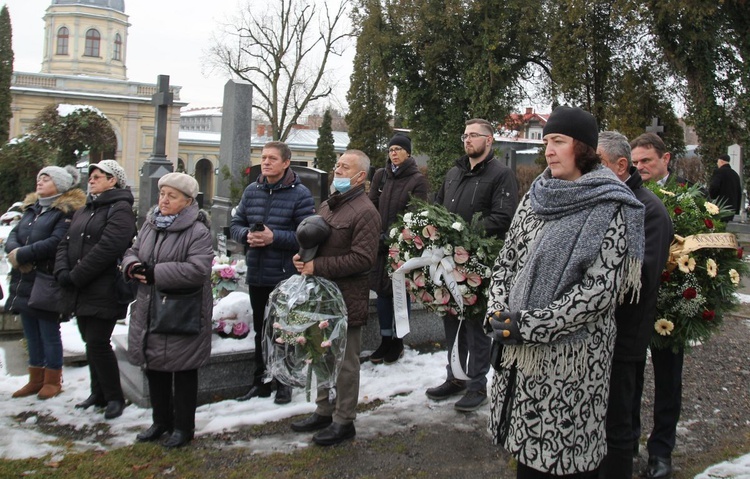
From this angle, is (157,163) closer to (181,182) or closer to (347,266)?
(181,182)

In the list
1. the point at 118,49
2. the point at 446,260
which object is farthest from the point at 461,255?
the point at 118,49

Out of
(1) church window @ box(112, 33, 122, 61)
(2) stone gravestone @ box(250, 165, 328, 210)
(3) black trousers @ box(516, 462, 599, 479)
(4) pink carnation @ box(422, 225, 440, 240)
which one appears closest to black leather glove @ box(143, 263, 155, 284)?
(4) pink carnation @ box(422, 225, 440, 240)

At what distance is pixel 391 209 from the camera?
20.1 ft

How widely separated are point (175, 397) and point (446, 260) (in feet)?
6.57

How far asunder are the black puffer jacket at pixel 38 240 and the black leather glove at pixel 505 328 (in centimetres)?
370

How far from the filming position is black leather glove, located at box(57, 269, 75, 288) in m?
4.73

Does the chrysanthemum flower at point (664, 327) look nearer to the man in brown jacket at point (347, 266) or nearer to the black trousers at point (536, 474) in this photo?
the black trousers at point (536, 474)

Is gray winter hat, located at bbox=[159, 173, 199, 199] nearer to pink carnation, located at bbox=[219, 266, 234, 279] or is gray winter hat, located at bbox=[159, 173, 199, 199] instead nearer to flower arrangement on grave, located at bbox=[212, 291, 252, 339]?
flower arrangement on grave, located at bbox=[212, 291, 252, 339]

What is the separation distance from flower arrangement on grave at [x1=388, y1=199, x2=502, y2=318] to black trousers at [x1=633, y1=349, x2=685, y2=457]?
4.04ft

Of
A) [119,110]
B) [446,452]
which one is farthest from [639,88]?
[119,110]

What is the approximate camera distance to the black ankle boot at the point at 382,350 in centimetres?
606

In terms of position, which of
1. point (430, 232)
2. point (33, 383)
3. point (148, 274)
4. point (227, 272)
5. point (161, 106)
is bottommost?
point (33, 383)

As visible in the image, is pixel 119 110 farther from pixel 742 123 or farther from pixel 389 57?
pixel 742 123

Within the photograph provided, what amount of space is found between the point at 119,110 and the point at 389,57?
25235 millimetres
